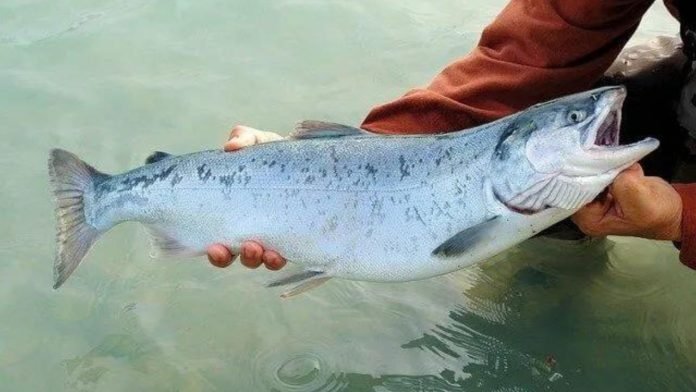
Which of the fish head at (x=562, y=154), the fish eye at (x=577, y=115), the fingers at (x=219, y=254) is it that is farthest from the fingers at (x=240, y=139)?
the fish eye at (x=577, y=115)

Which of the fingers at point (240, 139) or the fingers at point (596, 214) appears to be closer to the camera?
the fingers at point (596, 214)

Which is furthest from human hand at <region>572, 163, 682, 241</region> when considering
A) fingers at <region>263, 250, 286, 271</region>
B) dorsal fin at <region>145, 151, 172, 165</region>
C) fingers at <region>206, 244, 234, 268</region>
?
dorsal fin at <region>145, 151, 172, 165</region>

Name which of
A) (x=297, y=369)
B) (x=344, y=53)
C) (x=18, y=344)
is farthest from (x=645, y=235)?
(x=344, y=53)

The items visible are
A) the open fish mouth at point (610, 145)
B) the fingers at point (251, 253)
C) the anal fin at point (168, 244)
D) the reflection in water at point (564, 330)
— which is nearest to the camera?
the open fish mouth at point (610, 145)

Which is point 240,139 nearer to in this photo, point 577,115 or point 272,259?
point 272,259

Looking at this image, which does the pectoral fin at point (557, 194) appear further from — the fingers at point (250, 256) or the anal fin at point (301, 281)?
the fingers at point (250, 256)

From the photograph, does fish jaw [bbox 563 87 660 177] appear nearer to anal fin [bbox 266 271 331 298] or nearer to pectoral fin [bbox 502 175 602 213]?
pectoral fin [bbox 502 175 602 213]

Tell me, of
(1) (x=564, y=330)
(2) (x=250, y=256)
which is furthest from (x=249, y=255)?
(1) (x=564, y=330)
